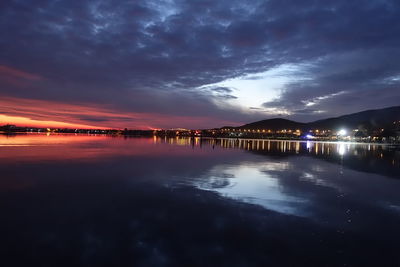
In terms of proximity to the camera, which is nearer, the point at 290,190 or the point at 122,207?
the point at 122,207

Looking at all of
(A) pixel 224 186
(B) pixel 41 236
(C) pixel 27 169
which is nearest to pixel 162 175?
(A) pixel 224 186

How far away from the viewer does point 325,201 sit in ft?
41.5

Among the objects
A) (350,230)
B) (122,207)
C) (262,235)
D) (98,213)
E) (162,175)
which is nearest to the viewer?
(262,235)

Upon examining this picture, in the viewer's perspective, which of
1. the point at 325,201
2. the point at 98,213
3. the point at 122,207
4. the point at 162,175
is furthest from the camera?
the point at 162,175

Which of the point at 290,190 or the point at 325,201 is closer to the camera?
the point at 325,201

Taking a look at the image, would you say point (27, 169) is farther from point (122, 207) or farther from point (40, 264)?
point (40, 264)

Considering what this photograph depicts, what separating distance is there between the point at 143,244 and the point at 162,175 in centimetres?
1144

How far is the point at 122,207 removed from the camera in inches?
425

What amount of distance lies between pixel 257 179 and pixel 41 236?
491 inches

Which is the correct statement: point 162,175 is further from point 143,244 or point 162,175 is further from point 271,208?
point 143,244

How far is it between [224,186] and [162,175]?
518cm

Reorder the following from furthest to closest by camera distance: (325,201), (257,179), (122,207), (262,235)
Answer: (257,179)
(325,201)
(122,207)
(262,235)

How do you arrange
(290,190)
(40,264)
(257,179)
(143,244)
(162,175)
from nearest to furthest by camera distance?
(40,264)
(143,244)
(290,190)
(257,179)
(162,175)

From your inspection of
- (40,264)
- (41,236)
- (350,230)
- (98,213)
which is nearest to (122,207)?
(98,213)
